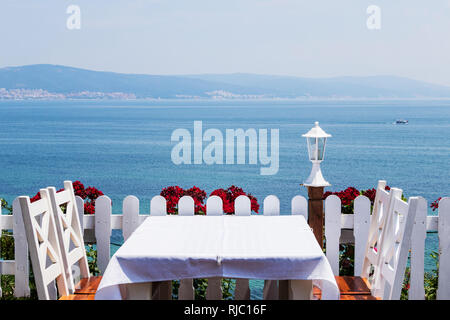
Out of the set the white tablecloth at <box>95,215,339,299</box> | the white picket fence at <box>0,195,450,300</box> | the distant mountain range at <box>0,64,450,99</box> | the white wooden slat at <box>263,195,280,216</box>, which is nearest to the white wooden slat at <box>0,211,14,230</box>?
the white picket fence at <box>0,195,450,300</box>

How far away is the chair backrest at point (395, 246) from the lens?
138 inches

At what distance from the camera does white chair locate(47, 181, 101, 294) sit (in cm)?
402

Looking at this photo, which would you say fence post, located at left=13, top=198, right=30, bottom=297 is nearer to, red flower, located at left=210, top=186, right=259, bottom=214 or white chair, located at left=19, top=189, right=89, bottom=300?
white chair, located at left=19, top=189, right=89, bottom=300

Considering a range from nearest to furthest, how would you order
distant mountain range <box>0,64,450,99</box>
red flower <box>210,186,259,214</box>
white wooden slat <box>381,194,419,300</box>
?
white wooden slat <box>381,194,419,300</box> < red flower <box>210,186,259,214</box> < distant mountain range <box>0,64,450,99</box>

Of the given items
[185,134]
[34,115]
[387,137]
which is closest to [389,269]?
[387,137]

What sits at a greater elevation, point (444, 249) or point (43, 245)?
point (43, 245)

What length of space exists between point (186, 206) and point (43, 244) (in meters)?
1.26

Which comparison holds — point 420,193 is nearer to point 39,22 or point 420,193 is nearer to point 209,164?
point 209,164

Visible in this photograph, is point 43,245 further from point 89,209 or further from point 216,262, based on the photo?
point 89,209

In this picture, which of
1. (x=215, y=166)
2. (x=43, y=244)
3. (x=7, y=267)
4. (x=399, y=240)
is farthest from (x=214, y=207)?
(x=215, y=166)

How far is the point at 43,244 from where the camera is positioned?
3.75 metres

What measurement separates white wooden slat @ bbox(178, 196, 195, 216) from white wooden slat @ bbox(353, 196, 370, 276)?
4.16 ft

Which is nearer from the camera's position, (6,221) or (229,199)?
(6,221)
